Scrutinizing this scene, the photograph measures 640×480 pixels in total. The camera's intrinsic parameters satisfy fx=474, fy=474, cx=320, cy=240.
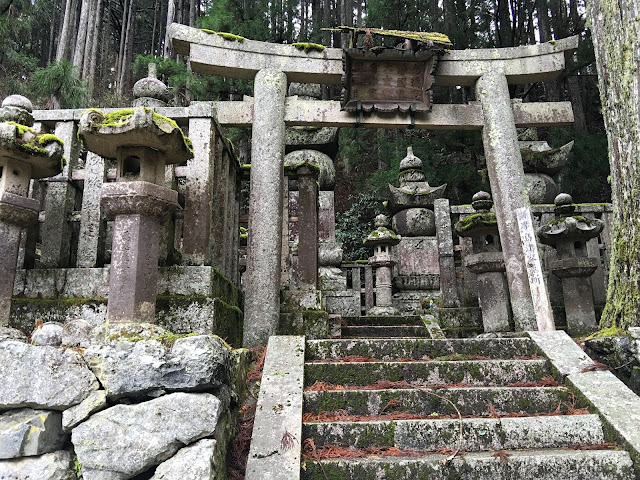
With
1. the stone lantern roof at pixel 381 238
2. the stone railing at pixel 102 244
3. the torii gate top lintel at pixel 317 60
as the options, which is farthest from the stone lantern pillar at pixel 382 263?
the stone railing at pixel 102 244

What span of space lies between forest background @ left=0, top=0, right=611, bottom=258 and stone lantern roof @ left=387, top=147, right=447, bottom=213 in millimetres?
1146

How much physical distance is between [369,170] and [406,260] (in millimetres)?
9448

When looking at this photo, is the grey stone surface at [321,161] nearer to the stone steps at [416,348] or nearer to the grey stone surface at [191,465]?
the stone steps at [416,348]

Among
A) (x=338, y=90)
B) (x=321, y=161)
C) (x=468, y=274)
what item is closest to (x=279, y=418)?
(x=468, y=274)

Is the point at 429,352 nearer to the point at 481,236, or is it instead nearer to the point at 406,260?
the point at 481,236

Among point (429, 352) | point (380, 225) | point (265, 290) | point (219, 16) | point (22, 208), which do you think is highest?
point (219, 16)

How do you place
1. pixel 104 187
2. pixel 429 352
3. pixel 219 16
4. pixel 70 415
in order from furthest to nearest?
pixel 219 16
pixel 429 352
pixel 104 187
pixel 70 415

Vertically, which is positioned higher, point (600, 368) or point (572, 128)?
point (572, 128)

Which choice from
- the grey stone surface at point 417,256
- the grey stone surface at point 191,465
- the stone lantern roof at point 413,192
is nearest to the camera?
the grey stone surface at point 191,465

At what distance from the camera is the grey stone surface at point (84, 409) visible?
240 cm

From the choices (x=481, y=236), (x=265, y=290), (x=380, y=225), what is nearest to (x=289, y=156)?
(x=380, y=225)

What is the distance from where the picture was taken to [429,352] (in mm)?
3998

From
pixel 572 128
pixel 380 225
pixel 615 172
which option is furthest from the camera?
pixel 572 128

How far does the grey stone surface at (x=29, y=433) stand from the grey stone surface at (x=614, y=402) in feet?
10.3
